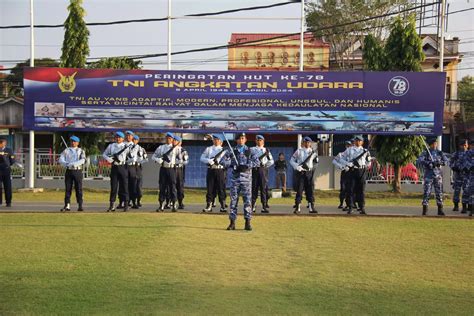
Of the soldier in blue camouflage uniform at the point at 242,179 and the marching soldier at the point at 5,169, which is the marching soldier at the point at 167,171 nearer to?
the soldier in blue camouflage uniform at the point at 242,179

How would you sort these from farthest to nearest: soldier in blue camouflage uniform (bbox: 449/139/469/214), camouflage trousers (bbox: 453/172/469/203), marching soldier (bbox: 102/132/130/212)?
soldier in blue camouflage uniform (bbox: 449/139/469/214), camouflage trousers (bbox: 453/172/469/203), marching soldier (bbox: 102/132/130/212)

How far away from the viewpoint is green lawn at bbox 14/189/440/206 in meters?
22.1

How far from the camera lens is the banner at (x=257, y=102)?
23.5 metres

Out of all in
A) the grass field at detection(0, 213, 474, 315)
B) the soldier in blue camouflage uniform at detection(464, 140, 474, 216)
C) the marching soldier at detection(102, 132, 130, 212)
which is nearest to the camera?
the grass field at detection(0, 213, 474, 315)

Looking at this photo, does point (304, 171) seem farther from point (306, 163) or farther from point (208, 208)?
point (208, 208)

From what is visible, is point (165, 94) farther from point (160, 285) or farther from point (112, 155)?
point (160, 285)

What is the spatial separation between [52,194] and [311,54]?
32526mm

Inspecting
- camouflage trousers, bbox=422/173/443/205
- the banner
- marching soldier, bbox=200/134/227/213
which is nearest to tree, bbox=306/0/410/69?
the banner

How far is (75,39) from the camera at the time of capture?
2592 cm

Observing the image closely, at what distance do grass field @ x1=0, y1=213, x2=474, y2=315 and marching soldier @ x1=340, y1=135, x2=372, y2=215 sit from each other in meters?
3.31

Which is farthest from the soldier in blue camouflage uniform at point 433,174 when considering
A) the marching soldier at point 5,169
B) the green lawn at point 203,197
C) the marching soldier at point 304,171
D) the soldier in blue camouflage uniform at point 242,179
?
the marching soldier at point 5,169

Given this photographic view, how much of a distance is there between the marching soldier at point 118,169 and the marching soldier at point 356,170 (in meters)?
5.85

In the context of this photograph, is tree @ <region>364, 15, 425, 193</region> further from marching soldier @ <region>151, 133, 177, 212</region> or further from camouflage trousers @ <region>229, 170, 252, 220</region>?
camouflage trousers @ <region>229, 170, 252, 220</region>

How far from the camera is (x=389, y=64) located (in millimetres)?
24906
